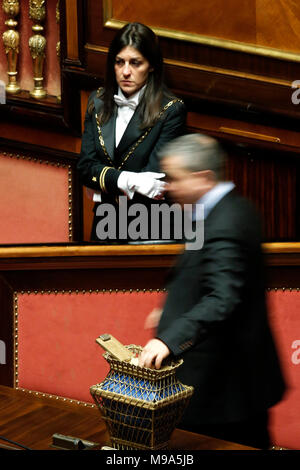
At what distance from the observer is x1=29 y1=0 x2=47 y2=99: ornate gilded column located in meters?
3.77

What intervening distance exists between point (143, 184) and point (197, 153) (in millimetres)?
996

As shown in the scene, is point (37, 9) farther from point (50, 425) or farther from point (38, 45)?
point (50, 425)

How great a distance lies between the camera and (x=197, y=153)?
179 centimetres

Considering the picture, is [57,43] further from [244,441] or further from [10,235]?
[244,441]

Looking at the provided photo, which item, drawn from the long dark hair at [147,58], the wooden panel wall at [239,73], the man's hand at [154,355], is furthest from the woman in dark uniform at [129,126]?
the man's hand at [154,355]

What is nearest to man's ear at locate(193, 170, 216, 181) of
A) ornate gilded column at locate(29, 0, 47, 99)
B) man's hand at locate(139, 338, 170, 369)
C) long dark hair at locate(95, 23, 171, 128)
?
man's hand at locate(139, 338, 170, 369)

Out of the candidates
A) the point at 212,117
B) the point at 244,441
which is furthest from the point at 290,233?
the point at 244,441

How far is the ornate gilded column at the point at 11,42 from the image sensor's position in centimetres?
381

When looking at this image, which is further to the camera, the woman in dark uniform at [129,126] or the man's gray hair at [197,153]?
the woman in dark uniform at [129,126]

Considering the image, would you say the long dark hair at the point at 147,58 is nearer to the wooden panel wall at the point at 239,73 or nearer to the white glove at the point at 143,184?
the white glove at the point at 143,184

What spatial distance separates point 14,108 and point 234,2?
1063 mm

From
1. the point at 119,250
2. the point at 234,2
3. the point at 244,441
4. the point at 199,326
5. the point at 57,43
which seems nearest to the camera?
the point at 199,326

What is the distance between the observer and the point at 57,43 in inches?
148

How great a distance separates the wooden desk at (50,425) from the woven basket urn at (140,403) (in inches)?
4.1
